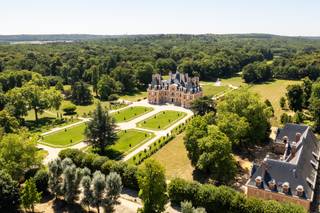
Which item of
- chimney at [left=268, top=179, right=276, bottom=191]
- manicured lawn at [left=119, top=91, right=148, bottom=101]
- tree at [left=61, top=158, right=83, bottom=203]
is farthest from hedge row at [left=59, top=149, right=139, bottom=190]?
manicured lawn at [left=119, top=91, right=148, bottom=101]

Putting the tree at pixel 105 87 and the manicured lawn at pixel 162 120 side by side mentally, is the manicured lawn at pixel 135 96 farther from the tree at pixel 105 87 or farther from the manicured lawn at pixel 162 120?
the manicured lawn at pixel 162 120

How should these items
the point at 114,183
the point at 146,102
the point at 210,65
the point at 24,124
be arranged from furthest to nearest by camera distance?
the point at 210,65 → the point at 146,102 → the point at 24,124 → the point at 114,183

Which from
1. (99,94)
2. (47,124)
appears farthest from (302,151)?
(99,94)

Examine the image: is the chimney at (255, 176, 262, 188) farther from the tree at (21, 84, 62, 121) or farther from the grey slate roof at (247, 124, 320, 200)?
the tree at (21, 84, 62, 121)

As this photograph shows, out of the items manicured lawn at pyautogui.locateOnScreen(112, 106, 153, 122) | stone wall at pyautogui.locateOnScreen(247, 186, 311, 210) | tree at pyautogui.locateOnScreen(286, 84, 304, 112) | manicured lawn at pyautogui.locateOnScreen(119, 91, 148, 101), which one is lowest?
manicured lawn at pyautogui.locateOnScreen(112, 106, 153, 122)

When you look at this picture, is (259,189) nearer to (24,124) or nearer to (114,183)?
(114,183)

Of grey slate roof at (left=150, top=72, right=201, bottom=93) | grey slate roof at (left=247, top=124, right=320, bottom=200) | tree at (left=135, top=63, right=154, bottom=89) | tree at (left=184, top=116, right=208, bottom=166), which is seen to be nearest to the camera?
grey slate roof at (left=247, top=124, right=320, bottom=200)

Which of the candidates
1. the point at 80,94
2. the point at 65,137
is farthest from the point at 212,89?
the point at 65,137
